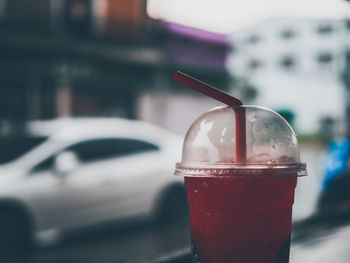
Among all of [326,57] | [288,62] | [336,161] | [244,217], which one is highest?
[288,62]

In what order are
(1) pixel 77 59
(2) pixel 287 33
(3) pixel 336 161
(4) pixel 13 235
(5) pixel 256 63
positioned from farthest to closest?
(5) pixel 256 63
(2) pixel 287 33
(1) pixel 77 59
(3) pixel 336 161
(4) pixel 13 235

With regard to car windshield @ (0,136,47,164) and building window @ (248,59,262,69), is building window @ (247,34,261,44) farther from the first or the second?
car windshield @ (0,136,47,164)

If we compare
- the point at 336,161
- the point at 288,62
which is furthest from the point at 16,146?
the point at 288,62

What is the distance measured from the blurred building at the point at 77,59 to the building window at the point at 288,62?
79.5 feet

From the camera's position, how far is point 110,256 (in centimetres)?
632

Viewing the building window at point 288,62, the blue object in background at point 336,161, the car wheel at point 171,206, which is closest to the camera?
the blue object in background at point 336,161

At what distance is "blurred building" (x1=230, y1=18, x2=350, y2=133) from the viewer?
3819 cm

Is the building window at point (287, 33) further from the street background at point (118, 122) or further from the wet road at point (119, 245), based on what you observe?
the wet road at point (119, 245)

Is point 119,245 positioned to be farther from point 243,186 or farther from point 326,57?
point 326,57

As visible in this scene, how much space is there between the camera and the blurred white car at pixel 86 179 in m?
6.57

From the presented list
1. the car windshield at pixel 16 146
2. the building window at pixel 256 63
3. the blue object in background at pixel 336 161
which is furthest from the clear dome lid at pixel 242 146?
the building window at pixel 256 63

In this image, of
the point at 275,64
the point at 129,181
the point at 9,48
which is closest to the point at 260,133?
the point at 129,181

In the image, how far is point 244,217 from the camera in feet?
6.45

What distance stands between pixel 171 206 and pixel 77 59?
10.6 metres
